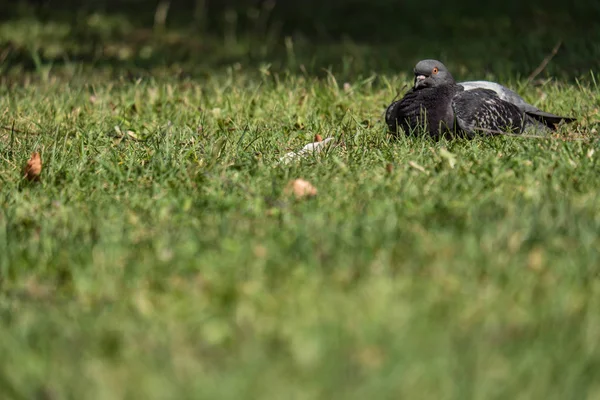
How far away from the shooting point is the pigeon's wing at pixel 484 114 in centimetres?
479

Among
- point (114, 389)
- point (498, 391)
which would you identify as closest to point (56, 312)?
point (114, 389)

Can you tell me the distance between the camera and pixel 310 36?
1092 centimetres

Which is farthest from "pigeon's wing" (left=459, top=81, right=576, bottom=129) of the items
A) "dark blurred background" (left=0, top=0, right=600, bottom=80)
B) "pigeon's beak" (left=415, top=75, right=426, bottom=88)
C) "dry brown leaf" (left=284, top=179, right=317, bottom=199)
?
"dry brown leaf" (left=284, top=179, right=317, bottom=199)

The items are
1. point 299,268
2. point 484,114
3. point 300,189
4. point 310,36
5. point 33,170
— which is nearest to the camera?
point 299,268

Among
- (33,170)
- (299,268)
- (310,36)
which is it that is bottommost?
(310,36)

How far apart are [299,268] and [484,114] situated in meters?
2.38

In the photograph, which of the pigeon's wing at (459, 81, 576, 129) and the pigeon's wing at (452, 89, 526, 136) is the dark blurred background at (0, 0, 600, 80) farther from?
the pigeon's wing at (452, 89, 526, 136)

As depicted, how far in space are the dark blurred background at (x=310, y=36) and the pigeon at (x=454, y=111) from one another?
5.85 feet

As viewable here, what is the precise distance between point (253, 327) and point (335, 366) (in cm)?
34

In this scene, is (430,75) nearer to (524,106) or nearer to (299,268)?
(524,106)

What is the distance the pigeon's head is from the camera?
5.12m

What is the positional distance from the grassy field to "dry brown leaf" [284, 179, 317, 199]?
0.18 ft

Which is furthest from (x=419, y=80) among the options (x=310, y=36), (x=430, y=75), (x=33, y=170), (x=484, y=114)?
(x=310, y=36)

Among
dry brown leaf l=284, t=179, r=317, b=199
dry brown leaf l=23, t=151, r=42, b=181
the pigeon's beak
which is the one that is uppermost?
the pigeon's beak
